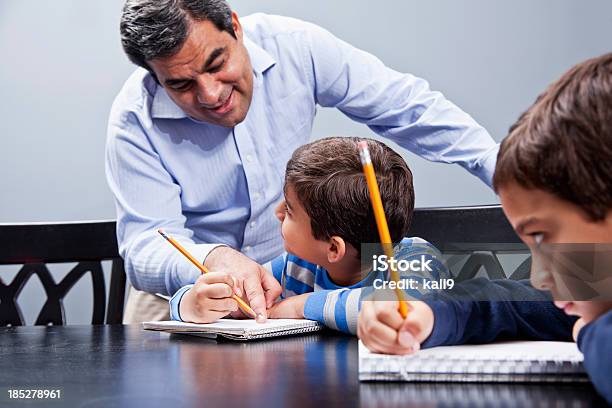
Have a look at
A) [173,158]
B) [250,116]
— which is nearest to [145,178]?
[173,158]

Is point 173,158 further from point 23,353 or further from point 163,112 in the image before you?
point 23,353

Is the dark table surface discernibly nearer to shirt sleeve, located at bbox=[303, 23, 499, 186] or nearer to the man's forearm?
the man's forearm

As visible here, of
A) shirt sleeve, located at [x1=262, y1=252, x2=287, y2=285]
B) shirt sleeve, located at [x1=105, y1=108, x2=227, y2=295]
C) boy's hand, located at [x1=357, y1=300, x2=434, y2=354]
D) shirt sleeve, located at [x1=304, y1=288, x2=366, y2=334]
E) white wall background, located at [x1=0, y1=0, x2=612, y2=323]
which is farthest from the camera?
white wall background, located at [x1=0, y1=0, x2=612, y2=323]

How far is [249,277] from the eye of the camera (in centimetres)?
117

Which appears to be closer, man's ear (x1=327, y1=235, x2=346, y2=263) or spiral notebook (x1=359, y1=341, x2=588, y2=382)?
spiral notebook (x1=359, y1=341, x2=588, y2=382)

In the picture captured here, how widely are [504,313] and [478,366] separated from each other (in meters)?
0.14

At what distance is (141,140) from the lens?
160cm

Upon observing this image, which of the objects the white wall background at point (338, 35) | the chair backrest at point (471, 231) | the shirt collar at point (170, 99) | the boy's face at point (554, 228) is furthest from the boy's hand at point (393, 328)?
the white wall background at point (338, 35)

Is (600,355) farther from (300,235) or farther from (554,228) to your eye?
(300,235)

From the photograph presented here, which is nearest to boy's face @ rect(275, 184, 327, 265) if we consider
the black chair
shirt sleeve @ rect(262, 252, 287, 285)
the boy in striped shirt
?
the boy in striped shirt

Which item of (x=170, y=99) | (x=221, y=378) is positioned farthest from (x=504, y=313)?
(x=170, y=99)

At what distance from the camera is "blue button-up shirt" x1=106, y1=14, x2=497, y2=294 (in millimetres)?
1584

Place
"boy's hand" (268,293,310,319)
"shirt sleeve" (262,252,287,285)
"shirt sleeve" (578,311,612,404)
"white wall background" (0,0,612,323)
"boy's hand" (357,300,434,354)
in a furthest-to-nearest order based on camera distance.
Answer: "white wall background" (0,0,612,323), "shirt sleeve" (262,252,287,285), "boy's hand" (268,293,310,319), "boy's hand" (357,300,434,354), "shirt sleeve" (578,311,612,404)

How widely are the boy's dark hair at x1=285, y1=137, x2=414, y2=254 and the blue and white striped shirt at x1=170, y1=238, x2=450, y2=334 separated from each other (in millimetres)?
63
